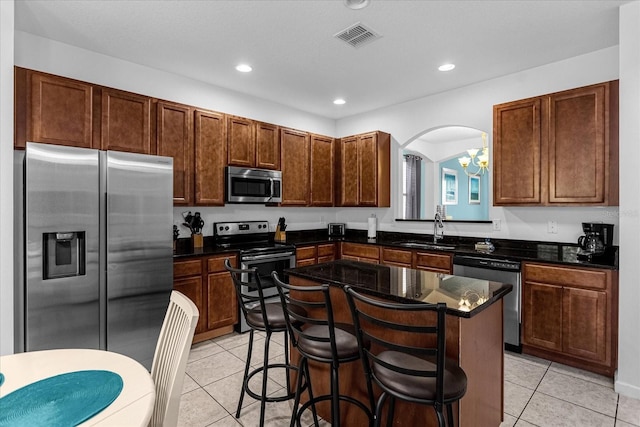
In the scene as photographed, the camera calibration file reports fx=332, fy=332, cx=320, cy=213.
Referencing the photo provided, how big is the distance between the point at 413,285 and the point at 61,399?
165 cm

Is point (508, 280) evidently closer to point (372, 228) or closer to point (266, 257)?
point (372, 228)

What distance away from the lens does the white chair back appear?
49.4 inches

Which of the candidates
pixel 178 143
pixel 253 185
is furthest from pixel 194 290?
pixel 178 143

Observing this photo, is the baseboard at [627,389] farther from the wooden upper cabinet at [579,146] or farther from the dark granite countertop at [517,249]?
the wooden upper cabinet at [579,146]

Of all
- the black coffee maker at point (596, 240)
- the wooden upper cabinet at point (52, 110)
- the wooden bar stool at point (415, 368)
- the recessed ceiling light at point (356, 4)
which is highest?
the recessed ceiling light at point (356, 4)

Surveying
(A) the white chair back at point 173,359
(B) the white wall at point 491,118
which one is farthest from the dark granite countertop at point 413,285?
(B) the white wall at point 491,118

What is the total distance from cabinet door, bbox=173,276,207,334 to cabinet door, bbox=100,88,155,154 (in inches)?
53.0

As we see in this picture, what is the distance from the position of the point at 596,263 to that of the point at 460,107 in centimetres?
234

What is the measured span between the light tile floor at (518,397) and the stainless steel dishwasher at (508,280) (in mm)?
181

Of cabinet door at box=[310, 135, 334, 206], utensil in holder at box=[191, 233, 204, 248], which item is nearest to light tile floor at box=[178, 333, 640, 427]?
utensil in holder at box=[191, 233, 204, 248]

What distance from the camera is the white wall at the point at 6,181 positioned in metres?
2.30

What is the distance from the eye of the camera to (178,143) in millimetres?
3572

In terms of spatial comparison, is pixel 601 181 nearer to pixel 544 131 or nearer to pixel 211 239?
pixel 544 131

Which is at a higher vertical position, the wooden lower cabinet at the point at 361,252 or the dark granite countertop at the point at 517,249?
the dark granite countertop at the point at 517,249
